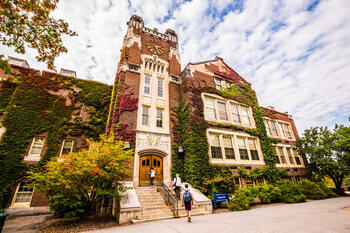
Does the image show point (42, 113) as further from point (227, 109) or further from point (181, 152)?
point (227, 109)

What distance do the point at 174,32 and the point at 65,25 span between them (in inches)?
645

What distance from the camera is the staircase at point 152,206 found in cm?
790

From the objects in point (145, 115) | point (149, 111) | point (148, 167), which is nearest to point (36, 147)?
point (145, 115)

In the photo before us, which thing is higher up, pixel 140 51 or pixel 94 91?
pixel 140 51

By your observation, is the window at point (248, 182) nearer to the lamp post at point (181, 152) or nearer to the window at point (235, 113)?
the window at point (235, 113)

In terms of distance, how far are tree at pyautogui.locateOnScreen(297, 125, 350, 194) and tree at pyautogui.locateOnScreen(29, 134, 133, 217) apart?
830 inches

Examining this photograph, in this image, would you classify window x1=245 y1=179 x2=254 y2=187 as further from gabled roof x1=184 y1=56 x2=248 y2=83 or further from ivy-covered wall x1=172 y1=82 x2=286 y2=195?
gabled roof x1=184 y1=56 x2=248 y2=83

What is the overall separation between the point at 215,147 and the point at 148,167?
6.48 metres

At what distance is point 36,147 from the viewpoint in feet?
42.3

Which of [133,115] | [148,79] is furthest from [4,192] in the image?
[148,79]

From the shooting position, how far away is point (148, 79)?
1623cm

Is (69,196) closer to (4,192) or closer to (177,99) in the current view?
(4,192)

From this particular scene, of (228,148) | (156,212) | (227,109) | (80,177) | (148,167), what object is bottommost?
(156,212)

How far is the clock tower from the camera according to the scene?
12.9 meters
